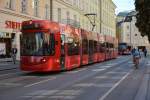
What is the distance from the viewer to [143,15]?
3734 centimetres

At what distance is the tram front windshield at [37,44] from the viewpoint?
2416 centimetres

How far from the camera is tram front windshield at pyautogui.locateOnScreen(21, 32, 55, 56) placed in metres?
24.2

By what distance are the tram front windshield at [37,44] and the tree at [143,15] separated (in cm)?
1328

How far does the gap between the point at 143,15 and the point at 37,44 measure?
15.5 m

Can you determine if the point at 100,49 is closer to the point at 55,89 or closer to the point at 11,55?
the point at 11,55

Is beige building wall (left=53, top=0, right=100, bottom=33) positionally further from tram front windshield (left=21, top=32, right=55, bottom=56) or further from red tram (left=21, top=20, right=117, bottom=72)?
tram front windshield (left=21, top=32, right=55, bottom=56)

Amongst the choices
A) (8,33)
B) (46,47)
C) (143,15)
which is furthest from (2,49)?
(46,47)

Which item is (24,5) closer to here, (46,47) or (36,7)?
(36,7)

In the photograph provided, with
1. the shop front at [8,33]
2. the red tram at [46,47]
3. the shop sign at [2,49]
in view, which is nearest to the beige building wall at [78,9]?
the shop front at [8,33]

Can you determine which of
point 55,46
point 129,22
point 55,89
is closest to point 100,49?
point 55,46

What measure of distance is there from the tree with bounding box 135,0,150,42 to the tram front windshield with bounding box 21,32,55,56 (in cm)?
1328

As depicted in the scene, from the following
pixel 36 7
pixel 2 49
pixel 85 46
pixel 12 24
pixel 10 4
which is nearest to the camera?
pixel 85 46

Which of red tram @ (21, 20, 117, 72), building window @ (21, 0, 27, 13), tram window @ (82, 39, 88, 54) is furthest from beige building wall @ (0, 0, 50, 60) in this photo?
red tram @ (21, 20, 117, 72)

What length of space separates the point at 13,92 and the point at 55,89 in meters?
1.69
